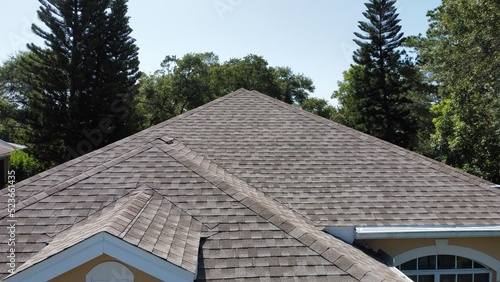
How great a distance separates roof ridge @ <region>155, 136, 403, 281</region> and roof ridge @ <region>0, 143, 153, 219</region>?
0.44 meters

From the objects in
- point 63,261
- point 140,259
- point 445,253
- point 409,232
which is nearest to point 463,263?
point 445,253

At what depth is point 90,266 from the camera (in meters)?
3.72

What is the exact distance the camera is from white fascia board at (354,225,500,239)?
5773mm

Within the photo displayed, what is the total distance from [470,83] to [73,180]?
13865 mm

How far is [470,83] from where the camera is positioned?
1453 centimetres

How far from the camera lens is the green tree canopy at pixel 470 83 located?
13383 mm

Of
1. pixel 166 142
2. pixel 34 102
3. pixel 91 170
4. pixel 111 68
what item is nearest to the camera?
pixel 91 170

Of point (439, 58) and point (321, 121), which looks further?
point (439, 58)

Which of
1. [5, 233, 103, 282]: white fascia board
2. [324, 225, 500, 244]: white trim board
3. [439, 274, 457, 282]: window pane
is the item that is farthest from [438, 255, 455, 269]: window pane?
[5, 233, 103, 282]: white fascia board

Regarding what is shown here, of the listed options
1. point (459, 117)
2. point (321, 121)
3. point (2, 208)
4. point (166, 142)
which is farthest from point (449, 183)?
point (459, 117)

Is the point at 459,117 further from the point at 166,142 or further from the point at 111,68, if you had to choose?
the point at 111,68

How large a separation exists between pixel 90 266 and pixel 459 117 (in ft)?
56.8

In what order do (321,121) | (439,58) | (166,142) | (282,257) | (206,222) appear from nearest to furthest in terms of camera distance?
(282,257) < (206,222) < (166,142) < (321,121) < (439,58)

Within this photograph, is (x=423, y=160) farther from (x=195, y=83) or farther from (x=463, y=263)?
(x=195, y=83)
